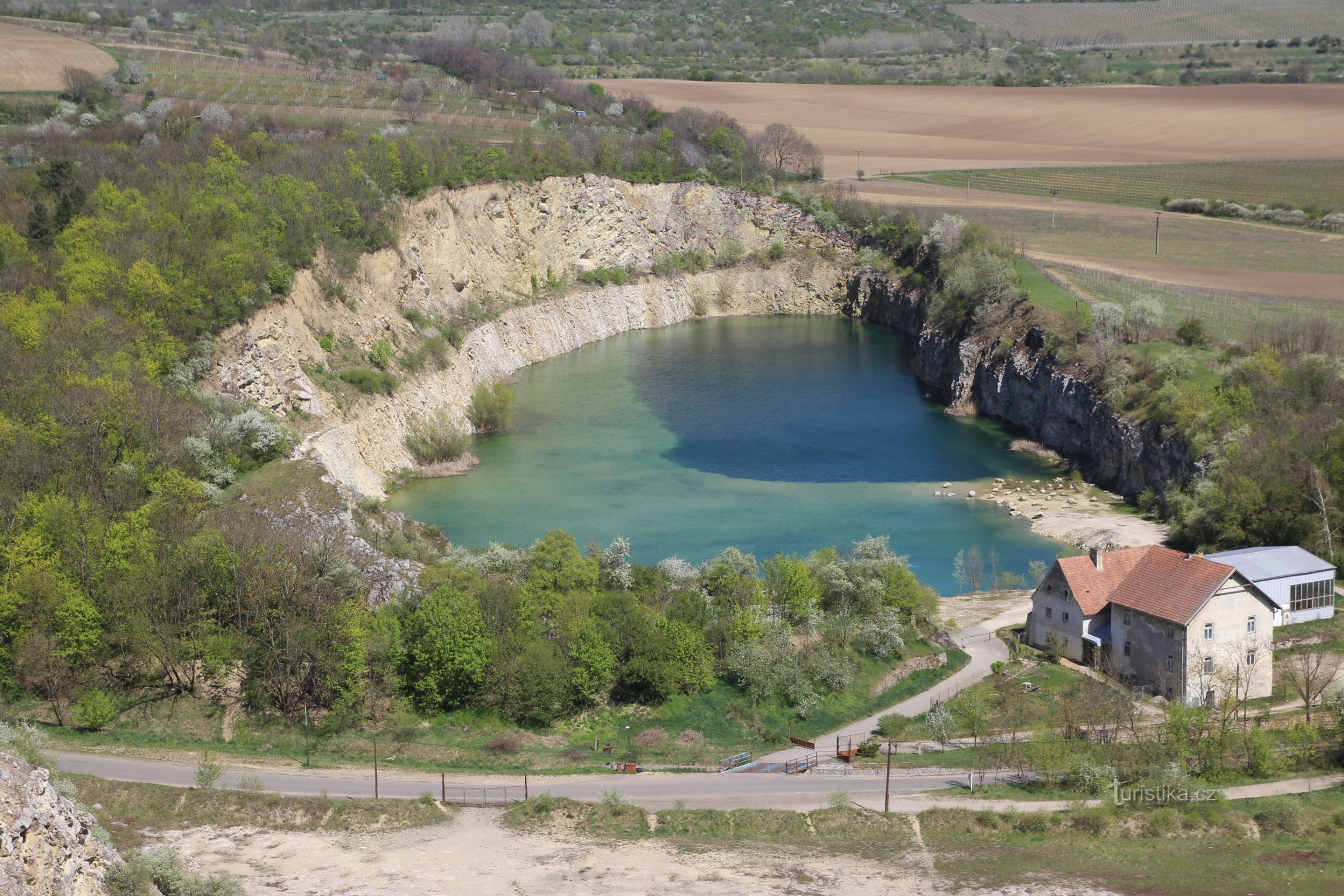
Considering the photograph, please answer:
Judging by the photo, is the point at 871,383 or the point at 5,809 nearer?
the point at 5,809

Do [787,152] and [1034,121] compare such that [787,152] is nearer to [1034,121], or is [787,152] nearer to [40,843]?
[1034,121]

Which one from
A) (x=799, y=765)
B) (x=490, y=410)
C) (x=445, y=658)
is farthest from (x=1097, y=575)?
(x=490, y=410)

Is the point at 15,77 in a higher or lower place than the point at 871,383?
higher

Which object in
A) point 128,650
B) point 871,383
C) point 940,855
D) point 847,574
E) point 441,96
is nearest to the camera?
point 940,855

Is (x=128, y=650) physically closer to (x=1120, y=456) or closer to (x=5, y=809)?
(x=5, y=809)

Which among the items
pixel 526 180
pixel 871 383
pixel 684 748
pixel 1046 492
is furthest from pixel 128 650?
pixel 526 180

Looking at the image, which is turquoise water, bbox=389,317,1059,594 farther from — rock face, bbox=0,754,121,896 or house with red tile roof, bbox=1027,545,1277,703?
rock face, bbox=0,754,121,896
